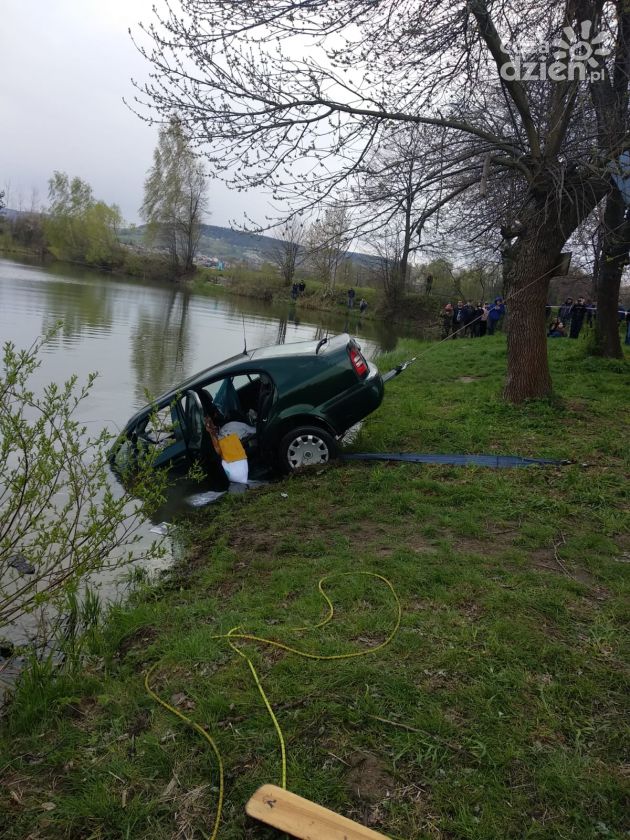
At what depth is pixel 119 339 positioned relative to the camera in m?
19.2

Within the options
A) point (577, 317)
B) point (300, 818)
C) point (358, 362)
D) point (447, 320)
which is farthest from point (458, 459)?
point (447, 320)

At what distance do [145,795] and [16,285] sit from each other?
33.5 m

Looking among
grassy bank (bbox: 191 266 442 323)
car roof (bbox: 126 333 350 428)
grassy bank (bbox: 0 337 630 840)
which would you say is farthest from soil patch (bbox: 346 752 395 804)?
grassy bank (bbox: 191 266 442 323)

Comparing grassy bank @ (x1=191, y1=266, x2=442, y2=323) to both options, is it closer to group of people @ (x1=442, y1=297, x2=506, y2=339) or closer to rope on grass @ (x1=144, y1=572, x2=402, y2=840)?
group of people @ (x1=442, y1=297, x2=506, y2=339)

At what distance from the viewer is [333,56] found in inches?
285

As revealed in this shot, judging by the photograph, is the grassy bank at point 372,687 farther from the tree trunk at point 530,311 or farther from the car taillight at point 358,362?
the tree trunk at point 530,311

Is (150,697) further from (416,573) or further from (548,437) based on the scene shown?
(548,437)

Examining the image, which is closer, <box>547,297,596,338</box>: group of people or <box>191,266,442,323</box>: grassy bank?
<box>547,297,596,338</box>: group of people

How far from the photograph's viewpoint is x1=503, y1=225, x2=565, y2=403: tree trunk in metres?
9.51

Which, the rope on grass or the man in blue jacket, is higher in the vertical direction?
the man in blue jacket

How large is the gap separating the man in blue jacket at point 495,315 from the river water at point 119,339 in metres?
5.15

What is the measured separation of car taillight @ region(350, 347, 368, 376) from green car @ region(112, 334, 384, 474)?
0.02m

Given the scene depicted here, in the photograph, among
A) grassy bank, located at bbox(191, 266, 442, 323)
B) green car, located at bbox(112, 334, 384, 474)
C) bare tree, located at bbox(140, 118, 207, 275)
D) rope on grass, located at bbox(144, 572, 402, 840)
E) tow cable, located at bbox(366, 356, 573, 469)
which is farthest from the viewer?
bare tree, located at bbox(140, 118, 207, 275)

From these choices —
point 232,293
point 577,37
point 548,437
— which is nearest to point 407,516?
point 548,437
